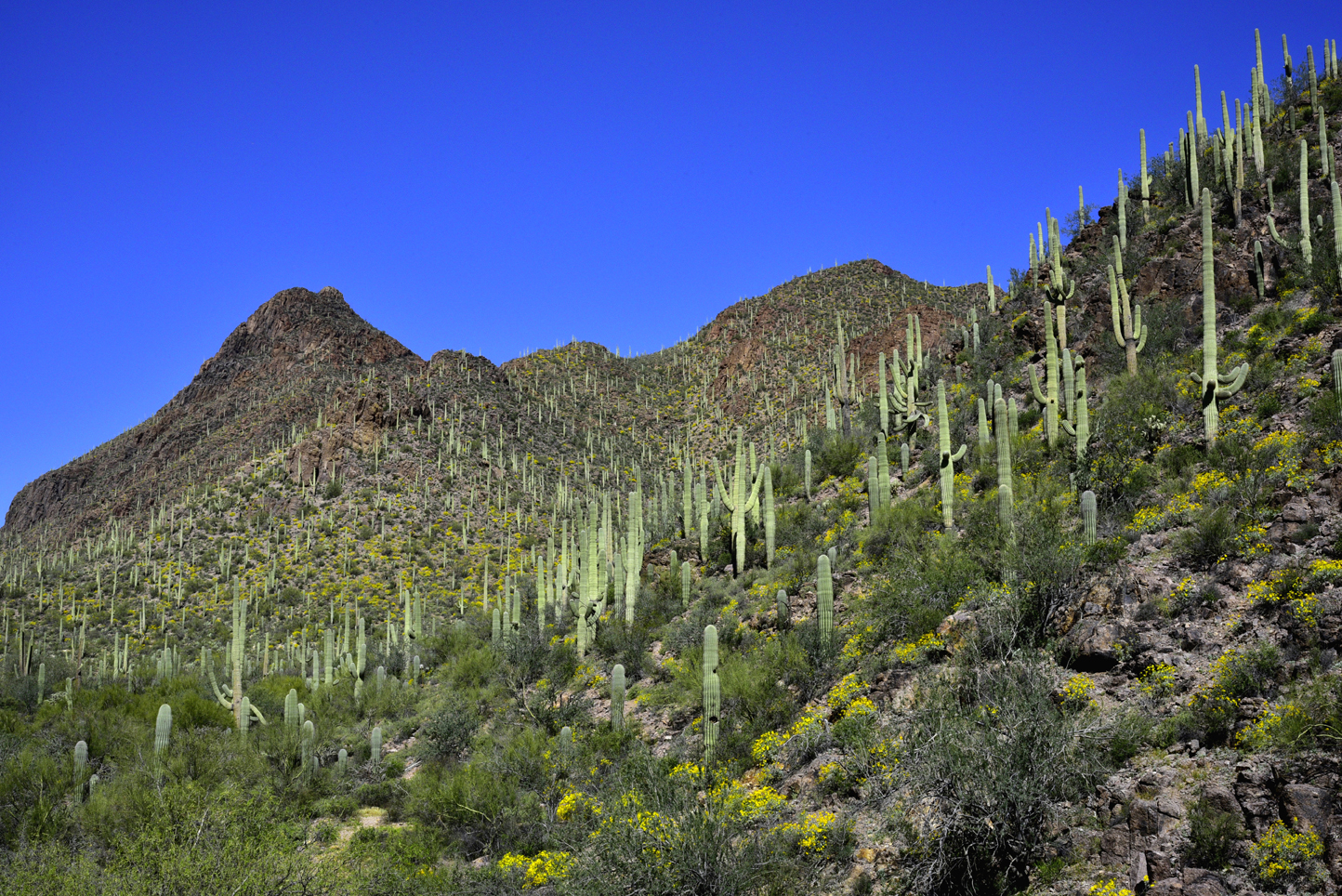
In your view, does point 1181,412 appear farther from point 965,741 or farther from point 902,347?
point 902,347

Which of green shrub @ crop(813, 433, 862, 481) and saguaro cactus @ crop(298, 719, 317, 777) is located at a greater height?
green shrub @ crop(813, 433, 862, 481)

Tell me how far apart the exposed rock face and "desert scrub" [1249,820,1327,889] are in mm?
48596

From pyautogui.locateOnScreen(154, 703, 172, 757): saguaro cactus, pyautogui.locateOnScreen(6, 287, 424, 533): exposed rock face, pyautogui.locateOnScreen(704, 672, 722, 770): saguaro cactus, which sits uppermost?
pyautogui.locateOnScreen(6, 287, 424, 533): exposed rock face

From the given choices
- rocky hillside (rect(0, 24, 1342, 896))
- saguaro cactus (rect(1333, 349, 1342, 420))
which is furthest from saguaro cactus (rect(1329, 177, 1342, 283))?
saguaro cactus (rect(1333, 349, 1342, 420))

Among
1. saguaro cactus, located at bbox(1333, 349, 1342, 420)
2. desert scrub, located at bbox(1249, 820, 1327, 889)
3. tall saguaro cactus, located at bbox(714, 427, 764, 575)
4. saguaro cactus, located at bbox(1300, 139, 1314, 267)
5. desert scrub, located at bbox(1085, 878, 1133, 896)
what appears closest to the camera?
desert scrub, located at bbox(1249, 820, 1327, 889)

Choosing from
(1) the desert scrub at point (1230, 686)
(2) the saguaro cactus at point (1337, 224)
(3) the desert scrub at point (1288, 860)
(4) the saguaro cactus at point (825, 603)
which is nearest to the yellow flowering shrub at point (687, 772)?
(4) the saguaro cactus at point (825, 603)

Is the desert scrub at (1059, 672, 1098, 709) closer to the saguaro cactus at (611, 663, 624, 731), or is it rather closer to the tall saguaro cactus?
the saguaro cactus at (611, 663, 624, 731)

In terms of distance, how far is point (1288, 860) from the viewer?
19.3 feet

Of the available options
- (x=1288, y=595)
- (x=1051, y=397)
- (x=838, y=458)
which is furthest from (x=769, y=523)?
(x=1288, y=595)

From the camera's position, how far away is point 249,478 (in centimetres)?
4903

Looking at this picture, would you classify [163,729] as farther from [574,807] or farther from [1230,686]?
[1230,686]

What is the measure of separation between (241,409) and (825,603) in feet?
219

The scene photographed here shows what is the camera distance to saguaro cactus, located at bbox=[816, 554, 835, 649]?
12.6m

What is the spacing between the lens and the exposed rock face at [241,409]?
55844mm
